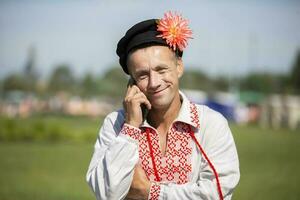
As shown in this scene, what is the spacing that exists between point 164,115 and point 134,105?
0.75ft

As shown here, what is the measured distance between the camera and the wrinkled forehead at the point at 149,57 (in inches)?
115

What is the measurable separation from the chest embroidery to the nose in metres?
0.24

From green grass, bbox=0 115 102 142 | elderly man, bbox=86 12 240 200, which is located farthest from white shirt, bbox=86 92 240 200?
green grass, bbox=0 115 102 142

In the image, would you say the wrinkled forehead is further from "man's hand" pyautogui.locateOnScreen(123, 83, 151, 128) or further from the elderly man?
"man's hand" pyautogui.locateOnScreen(123, 83, 151, 128)

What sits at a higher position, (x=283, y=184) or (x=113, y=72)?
(x=283, y=184)

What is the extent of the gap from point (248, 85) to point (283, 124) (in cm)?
2807

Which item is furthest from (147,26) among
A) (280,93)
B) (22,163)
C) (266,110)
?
(280,93)

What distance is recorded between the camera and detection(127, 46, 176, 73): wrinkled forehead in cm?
292

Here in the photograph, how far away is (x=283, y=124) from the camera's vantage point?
136ft

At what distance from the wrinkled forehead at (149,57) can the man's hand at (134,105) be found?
A: 0.12 m

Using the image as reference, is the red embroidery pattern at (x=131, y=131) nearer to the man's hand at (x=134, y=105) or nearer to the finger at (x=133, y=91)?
the man's hand at (x=134, y=105)

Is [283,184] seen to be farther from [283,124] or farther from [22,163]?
[283,124]

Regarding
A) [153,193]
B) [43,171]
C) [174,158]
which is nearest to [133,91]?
[174,158]

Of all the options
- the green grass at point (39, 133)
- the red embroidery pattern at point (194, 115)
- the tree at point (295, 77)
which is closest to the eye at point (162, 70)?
the red embroidery pattern at point (194, 115)
